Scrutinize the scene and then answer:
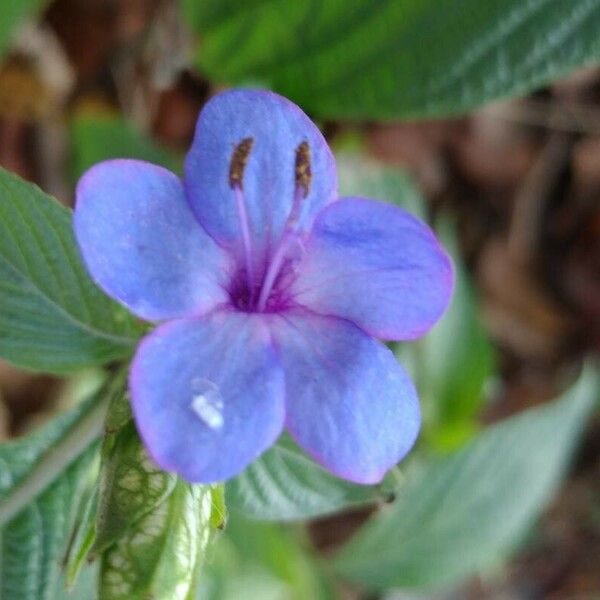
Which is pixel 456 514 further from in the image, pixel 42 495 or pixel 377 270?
pixel 377 270

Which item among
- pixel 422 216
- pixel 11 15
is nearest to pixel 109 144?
pixel 11 15

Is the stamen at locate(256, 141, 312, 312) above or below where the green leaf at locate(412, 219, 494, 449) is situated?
above

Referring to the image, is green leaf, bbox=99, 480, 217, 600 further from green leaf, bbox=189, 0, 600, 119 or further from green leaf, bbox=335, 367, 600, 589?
green leaf, bbox=335, 367, 600, 589

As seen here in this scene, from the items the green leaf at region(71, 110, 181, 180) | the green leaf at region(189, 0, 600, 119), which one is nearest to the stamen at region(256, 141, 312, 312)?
the green leaf at region(189, 0, 600, 119)

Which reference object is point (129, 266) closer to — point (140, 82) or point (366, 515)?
point (140, 82)

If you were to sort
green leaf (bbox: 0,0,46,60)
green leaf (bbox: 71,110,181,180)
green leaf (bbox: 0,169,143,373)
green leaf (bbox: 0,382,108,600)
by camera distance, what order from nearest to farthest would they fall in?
green leaf (bbox: 0,169,143,373), green leaf (bbox: 0,382,108,600), green leaf (bbox: 0,0,46,60), green leaf (bbox: 71,110,181,180)

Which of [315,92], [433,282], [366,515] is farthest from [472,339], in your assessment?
[433,282]

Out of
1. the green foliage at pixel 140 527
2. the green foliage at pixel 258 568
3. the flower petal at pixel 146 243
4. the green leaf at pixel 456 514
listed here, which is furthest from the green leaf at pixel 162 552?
the green leaf at pixel 456 514
